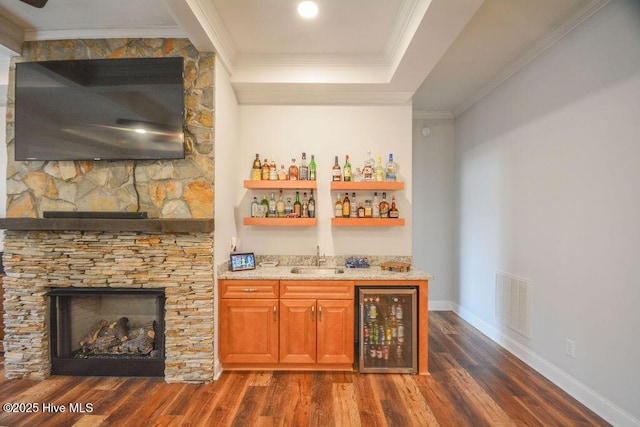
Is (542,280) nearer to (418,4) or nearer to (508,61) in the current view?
(508,61)

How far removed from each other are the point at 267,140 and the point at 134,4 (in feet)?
4.94

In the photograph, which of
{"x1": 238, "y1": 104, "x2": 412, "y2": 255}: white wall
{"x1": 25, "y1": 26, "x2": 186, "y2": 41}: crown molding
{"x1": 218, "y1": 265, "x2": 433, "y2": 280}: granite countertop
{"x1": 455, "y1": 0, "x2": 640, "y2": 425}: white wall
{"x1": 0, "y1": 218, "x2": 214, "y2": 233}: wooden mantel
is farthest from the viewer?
{"x1": 238, "y1": 104, "x2": 412, "y2": 255}: white wall

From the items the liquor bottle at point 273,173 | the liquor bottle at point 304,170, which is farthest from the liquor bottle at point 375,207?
the liquor bottle at point 273,173

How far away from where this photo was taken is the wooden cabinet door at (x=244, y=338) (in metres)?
2.57

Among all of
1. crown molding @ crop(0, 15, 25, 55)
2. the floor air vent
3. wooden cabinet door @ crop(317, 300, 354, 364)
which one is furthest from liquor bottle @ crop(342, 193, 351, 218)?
crown molding @ crop(0, 15, 25, 55)

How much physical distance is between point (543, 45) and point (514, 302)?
2.40m

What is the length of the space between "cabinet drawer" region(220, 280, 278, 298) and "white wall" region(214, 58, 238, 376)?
158 millimetres

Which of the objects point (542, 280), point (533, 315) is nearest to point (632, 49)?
point (542, 280)

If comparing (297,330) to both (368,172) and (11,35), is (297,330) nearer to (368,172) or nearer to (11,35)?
(368,172)

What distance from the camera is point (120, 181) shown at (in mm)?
2510

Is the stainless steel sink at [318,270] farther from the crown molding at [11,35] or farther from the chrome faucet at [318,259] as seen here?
the crown molding at [11,35]

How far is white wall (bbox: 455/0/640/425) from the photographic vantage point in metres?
1.90

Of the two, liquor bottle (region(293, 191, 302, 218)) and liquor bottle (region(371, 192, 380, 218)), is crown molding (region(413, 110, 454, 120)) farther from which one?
liquor bottle (region(293, 191, 302, 218))

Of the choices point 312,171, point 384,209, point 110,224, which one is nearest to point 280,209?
point 312,171
